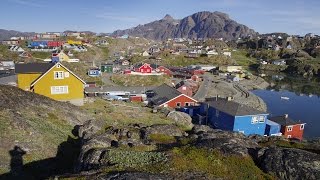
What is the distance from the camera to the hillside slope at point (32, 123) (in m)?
23.3

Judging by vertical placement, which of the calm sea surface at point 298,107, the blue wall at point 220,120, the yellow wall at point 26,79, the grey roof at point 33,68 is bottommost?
the calm sea surface at point 298,107

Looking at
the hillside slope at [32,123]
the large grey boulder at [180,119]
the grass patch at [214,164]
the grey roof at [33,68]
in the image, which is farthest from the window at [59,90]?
the grass patch at [214,164]

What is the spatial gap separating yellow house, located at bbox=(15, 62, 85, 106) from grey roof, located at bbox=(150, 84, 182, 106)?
1978 centimetres

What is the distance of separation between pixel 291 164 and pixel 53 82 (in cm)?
3723

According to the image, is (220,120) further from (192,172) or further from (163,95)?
(192,172)

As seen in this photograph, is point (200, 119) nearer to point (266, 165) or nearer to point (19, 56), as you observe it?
point (266, 165)

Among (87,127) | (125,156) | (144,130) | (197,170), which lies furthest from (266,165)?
(87,127)

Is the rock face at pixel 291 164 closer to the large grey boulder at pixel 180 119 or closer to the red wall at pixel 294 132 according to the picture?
the large grey boulder at pixel 180 119

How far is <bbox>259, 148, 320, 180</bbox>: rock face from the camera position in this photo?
553 inches

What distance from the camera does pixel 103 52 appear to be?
180250mm

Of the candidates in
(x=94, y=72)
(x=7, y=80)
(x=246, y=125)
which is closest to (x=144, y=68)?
(x=94, y=72)

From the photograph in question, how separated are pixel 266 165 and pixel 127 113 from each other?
30956 millimetres

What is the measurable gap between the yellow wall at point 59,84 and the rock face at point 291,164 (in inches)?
1373

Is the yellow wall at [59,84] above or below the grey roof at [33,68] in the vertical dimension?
below
